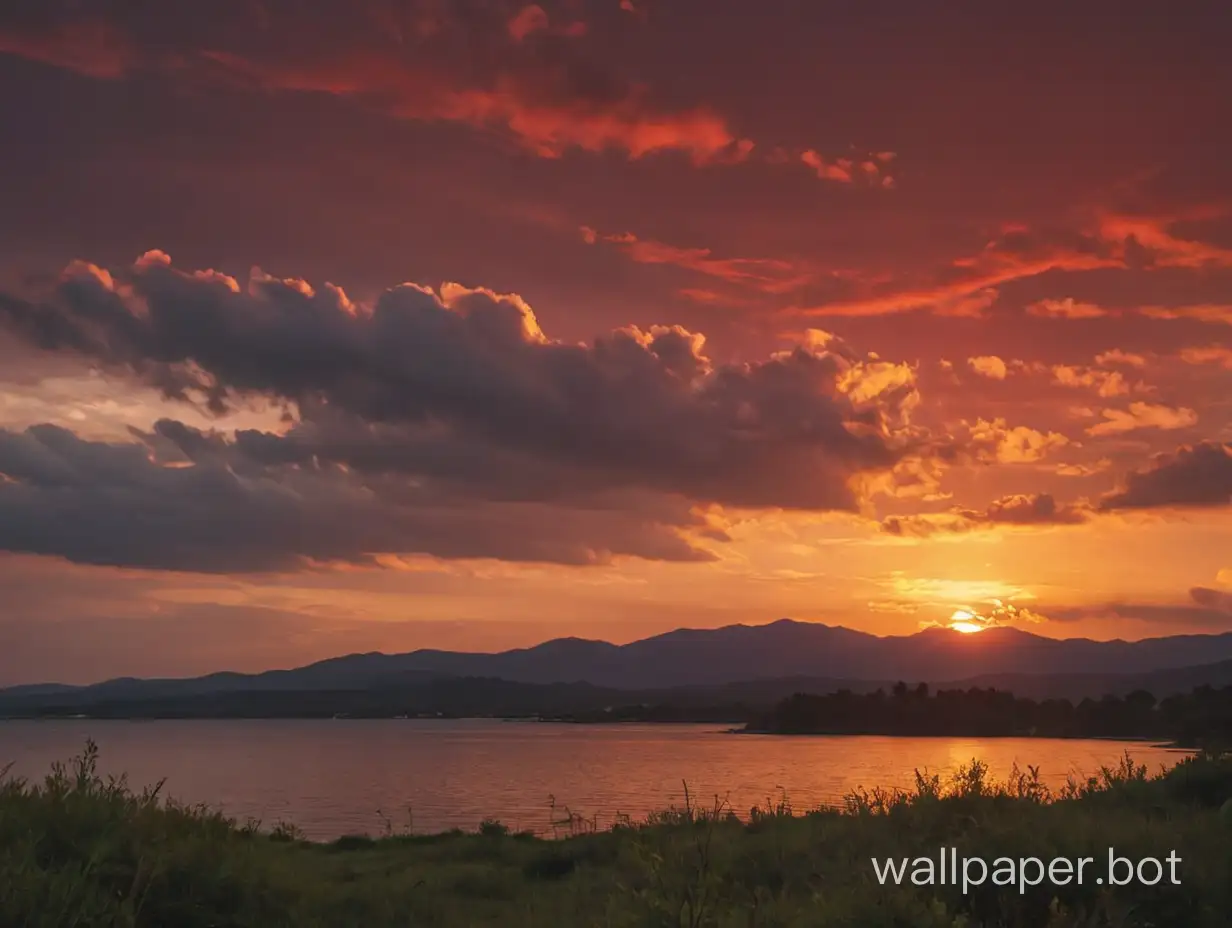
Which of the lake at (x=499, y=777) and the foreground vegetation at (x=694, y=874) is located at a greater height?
the foreground vegetation at (x=694, y=874)

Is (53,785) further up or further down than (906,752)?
further up

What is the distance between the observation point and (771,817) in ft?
71.2

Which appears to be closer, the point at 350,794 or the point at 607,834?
the point at 607,834

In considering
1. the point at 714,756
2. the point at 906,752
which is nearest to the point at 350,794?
the point at 714,756

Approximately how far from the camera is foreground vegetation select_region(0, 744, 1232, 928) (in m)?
10.9

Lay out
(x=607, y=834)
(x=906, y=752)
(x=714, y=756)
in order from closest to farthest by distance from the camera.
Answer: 1. (x=607, y=834)
2. (x=714, y=756)
3. (x=906, y=752)

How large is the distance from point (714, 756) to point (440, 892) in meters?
135

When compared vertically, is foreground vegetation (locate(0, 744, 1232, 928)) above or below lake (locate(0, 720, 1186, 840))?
above

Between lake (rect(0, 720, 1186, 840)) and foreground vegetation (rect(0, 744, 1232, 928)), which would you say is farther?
lake (rect(0, 720, 1186, 840))

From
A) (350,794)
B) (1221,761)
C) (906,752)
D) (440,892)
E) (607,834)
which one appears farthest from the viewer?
(906,752)

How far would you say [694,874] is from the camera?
1438 centimetres

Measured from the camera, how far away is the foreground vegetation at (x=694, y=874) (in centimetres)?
1085

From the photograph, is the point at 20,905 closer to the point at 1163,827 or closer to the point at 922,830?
the point at 922,830

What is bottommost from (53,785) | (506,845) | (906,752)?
(906,752)
